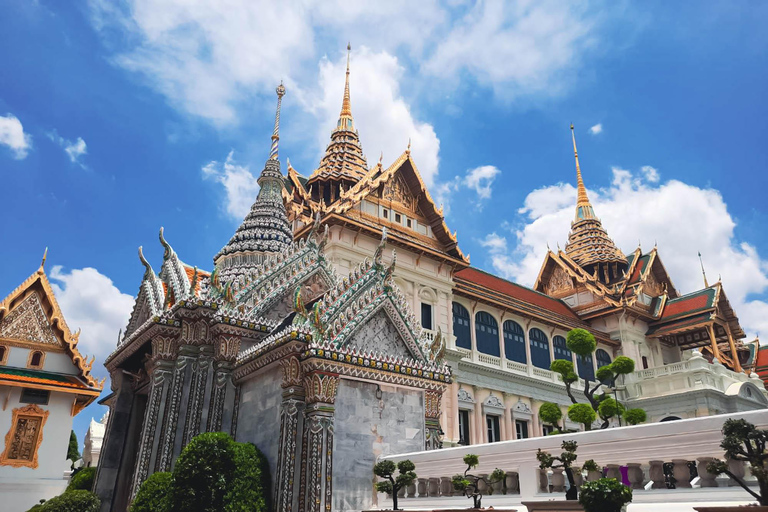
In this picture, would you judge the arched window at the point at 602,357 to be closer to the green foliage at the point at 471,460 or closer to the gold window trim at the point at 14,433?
the gold window trim at the point at 14,433

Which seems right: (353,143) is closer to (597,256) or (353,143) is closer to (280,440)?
(597,256)

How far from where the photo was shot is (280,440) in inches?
333

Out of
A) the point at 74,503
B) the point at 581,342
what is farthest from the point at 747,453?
the point at 581,342

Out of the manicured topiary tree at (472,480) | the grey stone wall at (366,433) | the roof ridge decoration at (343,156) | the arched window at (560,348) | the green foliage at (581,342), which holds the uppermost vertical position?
the roof ridge decoration at (343,156)

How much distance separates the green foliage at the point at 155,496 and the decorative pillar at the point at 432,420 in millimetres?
3812

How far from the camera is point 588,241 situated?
44.2 meters

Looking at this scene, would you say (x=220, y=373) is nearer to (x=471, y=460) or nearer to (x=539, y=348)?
(x=471, y=460)

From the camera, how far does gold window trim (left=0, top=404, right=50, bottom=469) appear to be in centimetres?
1590

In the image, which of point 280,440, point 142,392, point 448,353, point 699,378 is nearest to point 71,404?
point 142,392

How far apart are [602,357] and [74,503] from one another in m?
30.2

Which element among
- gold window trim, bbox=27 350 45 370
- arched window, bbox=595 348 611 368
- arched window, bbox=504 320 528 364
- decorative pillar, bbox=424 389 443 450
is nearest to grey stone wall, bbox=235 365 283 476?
decorative pillar, bbox=424 389 443 450

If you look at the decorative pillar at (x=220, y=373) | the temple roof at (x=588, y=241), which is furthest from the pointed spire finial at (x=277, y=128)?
the temple roof at (x=588, y=241)

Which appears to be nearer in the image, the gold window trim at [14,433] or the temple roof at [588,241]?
the gold window trim at [14,433]

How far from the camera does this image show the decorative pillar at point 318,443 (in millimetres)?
7914
